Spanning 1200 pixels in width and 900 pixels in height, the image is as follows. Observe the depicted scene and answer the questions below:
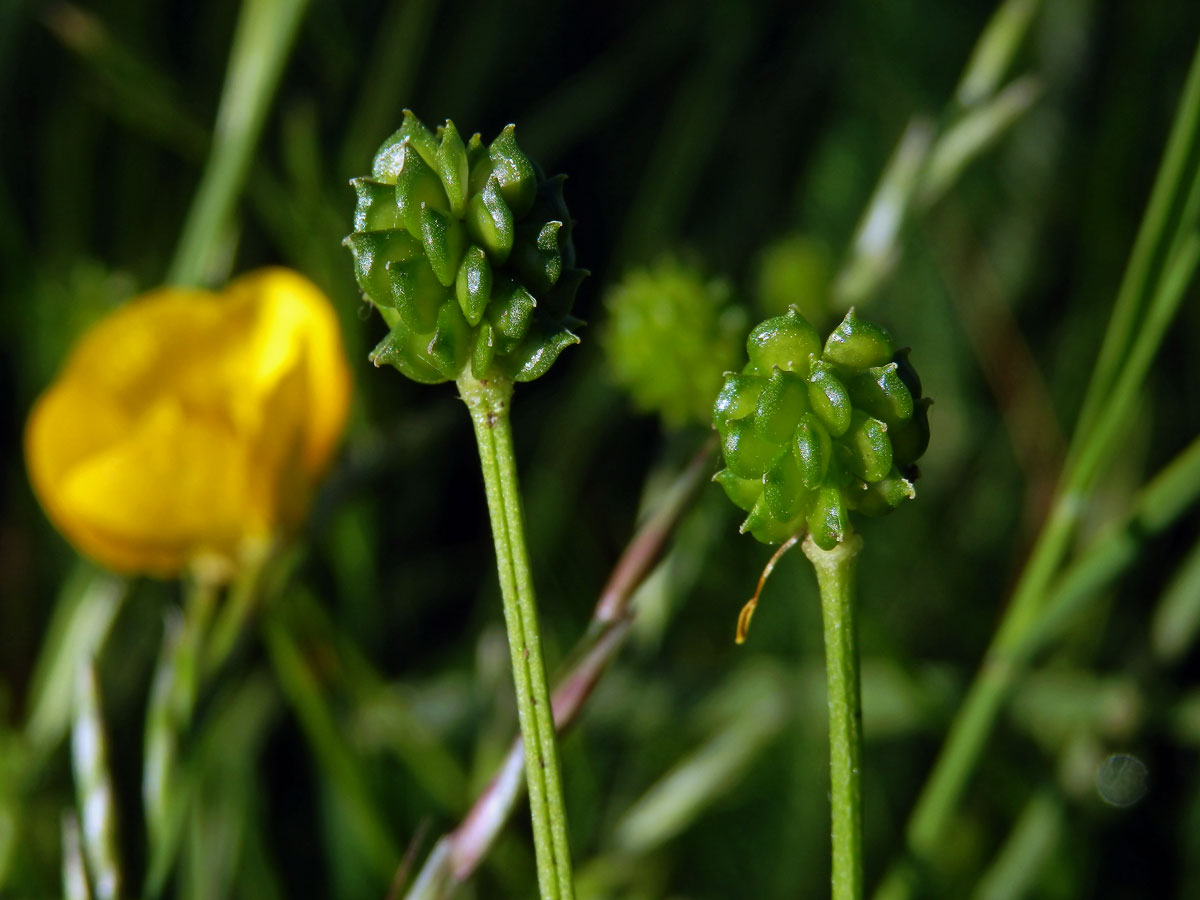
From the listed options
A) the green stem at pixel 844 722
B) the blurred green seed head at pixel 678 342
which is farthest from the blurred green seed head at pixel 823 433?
the blurred green seed head at pixel 678 342

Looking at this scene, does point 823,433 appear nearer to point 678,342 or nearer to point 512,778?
point 512,778

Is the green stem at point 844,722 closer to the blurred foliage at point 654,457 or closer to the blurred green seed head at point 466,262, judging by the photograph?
the blurred green seed head at point 466,262

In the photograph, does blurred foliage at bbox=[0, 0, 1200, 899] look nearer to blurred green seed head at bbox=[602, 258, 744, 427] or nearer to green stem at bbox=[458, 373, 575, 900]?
blurred green seed head at bbox=[602, 258, 744, 427]

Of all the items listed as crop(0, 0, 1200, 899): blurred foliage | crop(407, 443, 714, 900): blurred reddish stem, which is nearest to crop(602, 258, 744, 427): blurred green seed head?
crop(0, 0, 1200, 899): blurred foliage

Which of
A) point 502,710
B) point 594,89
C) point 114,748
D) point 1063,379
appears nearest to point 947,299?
point 1063,379

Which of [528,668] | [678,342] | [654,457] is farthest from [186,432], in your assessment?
[654,457]
